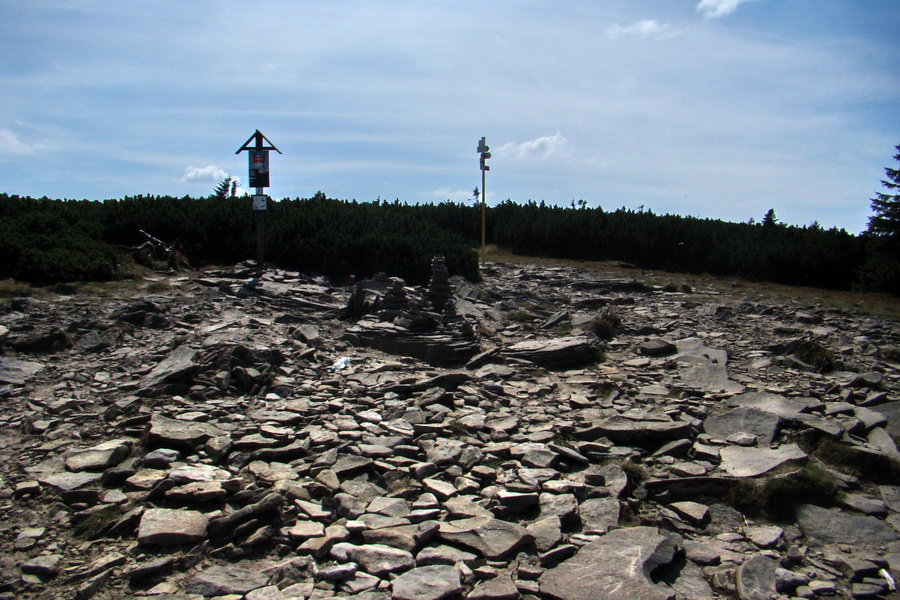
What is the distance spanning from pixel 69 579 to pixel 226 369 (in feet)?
13.5

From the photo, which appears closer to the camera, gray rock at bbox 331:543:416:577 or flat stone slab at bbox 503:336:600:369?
gray rock at bbox 331:543:416:577

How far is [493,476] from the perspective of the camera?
18.0ft

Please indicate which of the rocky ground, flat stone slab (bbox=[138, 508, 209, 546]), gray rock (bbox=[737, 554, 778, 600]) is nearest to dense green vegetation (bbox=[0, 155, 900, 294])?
the rocky ground

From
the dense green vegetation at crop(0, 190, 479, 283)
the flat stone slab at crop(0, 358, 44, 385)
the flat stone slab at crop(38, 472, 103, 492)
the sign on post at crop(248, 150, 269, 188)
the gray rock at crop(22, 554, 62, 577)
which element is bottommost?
the gray rock at crop(22, 554, 62, 577)

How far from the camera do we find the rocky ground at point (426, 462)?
13.3ft

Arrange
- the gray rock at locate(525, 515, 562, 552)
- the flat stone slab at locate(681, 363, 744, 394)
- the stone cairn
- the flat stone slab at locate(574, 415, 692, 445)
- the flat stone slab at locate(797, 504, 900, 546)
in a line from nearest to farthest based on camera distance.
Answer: the gray rock at locate(525, 515, 562, 552) → the flat stone slab at locate(797, 504, 900, 546) → the flat stone slab at locate(574, 415, 692, 445) → the flat stone slab at locate(681, 363, 744, 394) → the stone cairn

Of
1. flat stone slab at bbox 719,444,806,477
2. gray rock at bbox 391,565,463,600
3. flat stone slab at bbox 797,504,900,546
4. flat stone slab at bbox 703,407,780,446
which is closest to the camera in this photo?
gray rock at bbox 391,565,463,600

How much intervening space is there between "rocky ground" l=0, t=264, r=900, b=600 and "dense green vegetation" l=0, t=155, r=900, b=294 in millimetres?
4364

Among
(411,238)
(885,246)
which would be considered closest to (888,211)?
(885,246)

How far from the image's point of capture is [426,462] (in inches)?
225

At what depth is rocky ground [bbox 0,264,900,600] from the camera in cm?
406

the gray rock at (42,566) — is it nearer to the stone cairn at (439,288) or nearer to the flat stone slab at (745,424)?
the flat stone slab at (745,424)

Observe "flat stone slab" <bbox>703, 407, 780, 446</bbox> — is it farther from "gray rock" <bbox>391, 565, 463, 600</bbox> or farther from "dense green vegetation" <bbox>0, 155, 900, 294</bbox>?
"dense green vegetation" <bbox>0, 155, 900, 294</bbox>

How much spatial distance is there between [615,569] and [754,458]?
256 centimetres
